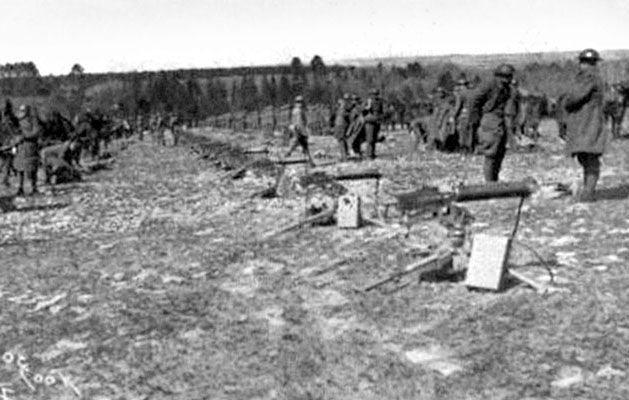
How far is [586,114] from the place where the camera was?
470 inches

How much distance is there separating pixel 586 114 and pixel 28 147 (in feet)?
38.2

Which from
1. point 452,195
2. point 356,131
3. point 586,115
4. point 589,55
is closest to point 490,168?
point 586,115

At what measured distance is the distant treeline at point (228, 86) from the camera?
9862 cm

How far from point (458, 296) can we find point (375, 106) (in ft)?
52.3

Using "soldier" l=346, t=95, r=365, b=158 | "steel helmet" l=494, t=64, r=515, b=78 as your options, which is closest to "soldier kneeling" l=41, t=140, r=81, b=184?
"soldier" l=346, t=95, r=365, b=158

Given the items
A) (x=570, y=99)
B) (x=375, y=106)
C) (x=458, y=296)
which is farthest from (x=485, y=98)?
(x=375, y=106)

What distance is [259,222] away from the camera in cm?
1349

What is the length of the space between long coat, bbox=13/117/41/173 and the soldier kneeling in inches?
123

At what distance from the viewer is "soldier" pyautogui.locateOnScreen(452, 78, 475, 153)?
23484 mm

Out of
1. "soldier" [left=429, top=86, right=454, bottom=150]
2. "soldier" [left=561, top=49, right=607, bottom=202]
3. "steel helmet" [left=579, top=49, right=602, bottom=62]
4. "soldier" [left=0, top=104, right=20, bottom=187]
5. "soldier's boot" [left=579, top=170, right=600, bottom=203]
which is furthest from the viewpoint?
"soldier" [left=429, top=86, right=454, bottom=150]

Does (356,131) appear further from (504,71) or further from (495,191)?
(495,191)

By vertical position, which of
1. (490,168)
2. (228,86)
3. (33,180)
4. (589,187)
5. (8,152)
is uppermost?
(490,168)

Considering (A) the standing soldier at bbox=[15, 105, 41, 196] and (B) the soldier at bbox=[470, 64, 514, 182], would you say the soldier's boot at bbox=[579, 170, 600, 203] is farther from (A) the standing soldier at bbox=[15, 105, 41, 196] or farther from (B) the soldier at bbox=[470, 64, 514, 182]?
(A) the standing soldier at bbox=[15, 105, 41, 196]

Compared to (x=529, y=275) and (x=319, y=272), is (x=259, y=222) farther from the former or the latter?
(x=529, y=275)
